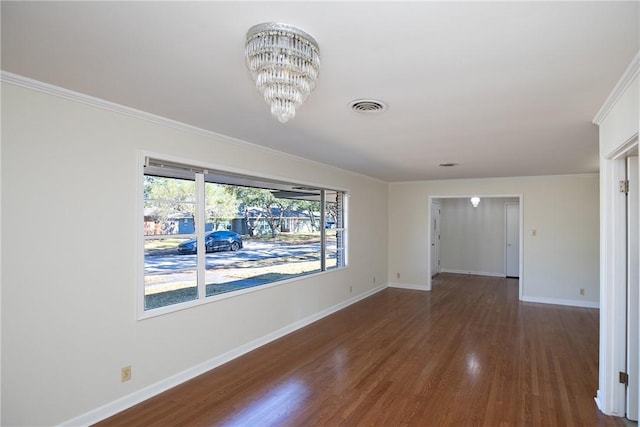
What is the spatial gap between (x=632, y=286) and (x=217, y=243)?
354 centimetres

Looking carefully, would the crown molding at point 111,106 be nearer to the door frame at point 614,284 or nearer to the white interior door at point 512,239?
the door frame at point 614,284

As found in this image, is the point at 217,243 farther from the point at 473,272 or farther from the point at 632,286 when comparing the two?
the point at 473,272

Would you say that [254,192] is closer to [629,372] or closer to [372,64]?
[372,64]

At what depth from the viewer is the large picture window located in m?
3.02

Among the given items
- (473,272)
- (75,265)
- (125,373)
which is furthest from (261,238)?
(473,272)

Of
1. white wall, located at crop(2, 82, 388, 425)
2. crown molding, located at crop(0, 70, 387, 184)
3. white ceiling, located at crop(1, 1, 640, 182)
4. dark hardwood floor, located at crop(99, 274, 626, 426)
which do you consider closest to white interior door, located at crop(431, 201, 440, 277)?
dark hardwood floor, located at crop(99, 274, 626, 426)

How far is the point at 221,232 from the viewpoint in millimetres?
3748

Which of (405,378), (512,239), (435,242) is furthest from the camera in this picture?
(435,242)

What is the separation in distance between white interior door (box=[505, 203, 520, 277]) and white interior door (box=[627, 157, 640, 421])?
6.87m

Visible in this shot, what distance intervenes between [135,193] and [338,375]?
243 centimetres

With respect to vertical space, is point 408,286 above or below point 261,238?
below

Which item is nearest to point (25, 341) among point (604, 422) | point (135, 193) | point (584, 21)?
point (135, 193)

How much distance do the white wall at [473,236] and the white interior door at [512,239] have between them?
0.11 metres

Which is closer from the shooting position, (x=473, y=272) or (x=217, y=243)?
(x=217, y=243)
